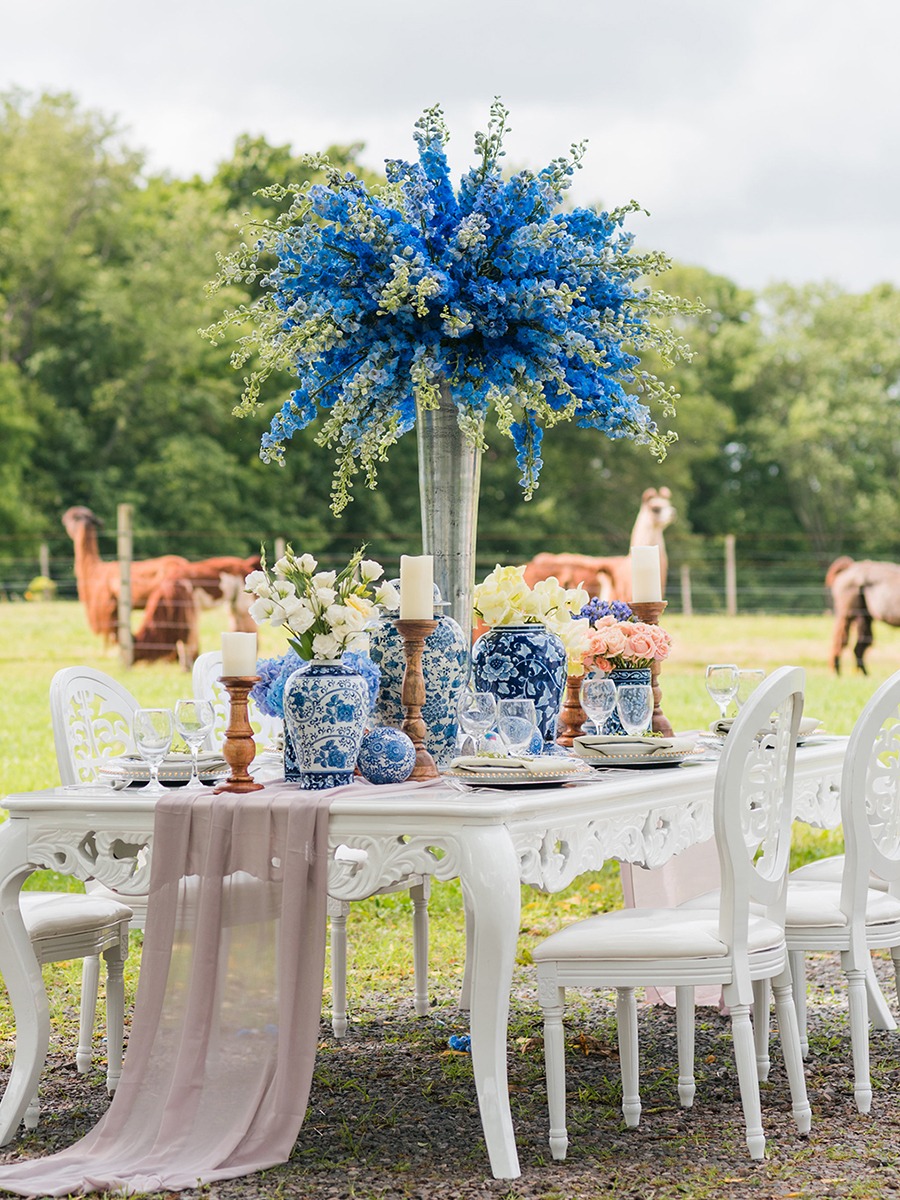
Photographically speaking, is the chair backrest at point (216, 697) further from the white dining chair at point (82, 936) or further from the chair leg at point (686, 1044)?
the chair leg at point (686, 1044)

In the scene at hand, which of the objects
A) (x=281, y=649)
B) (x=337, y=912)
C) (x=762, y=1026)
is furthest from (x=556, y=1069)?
(x=281, y=649)

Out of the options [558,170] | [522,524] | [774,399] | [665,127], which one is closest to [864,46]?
[665,127]

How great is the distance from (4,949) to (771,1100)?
180cm

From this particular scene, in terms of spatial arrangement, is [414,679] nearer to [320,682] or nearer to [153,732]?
[320,682]

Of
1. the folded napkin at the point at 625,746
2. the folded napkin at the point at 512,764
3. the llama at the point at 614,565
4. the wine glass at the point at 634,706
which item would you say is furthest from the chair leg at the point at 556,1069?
the llama at the point at 614,565

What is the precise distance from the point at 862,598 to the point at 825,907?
11.0 metres

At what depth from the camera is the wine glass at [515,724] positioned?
3227 mm

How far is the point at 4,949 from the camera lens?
3074 millimetres

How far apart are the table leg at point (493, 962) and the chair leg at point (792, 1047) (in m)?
0.69

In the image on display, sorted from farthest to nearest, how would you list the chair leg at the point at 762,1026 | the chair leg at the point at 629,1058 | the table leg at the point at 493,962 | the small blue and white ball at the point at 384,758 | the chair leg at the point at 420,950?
the chair leg at the point at 420,950, the chair leg at the point at 762,1026, the chair leg at the point at 629,1058, the small blue and white ball at the point at 384,758, the table leg at the point at 493,962

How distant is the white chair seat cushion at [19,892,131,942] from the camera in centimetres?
322

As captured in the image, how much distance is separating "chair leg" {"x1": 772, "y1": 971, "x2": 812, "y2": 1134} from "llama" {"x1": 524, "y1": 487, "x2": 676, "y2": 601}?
9421 mm

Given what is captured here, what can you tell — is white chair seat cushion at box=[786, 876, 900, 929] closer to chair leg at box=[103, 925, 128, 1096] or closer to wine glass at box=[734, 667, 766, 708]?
wine glass at box=[734, 667, 766, 708]

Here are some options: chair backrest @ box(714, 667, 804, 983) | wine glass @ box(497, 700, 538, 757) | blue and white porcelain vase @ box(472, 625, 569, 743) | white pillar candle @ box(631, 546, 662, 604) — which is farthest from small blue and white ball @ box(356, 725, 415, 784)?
white pillar candle @ box(631, 546, 662, 604)
